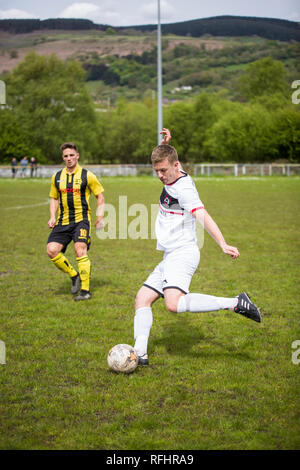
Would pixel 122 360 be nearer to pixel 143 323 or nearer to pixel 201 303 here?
pixel 143 323

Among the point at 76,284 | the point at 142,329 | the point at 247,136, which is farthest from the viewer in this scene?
the point at 247,136

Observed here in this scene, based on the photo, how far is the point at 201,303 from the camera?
4.70 metres

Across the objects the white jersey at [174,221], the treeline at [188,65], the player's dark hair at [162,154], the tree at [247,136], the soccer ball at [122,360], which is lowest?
the tree at [247,136]

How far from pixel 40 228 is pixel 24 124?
58.4 m

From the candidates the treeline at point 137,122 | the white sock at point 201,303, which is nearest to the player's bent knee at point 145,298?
the white sock at point 201,303

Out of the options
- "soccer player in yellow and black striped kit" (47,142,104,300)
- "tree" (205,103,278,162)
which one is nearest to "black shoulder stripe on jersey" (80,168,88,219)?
"soccer player in yellow and black striped kit" (47,142,104,300)

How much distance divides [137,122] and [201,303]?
282 feet

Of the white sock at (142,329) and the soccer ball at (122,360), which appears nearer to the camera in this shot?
the soccer ball at (122,360)

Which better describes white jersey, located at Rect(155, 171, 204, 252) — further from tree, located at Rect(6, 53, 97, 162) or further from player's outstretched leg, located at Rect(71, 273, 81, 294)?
tree, located at Rect(6, 53, 97, 162)

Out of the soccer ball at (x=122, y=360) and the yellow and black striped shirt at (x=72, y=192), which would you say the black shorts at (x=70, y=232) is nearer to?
the yellow and black striped shirt at (x=72, y=192)

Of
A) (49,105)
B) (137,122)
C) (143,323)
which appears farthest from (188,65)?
(143,323)

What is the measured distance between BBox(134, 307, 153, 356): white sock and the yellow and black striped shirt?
2.96 metres

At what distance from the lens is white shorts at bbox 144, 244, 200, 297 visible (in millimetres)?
4688

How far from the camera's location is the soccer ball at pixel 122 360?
14.4 feet
